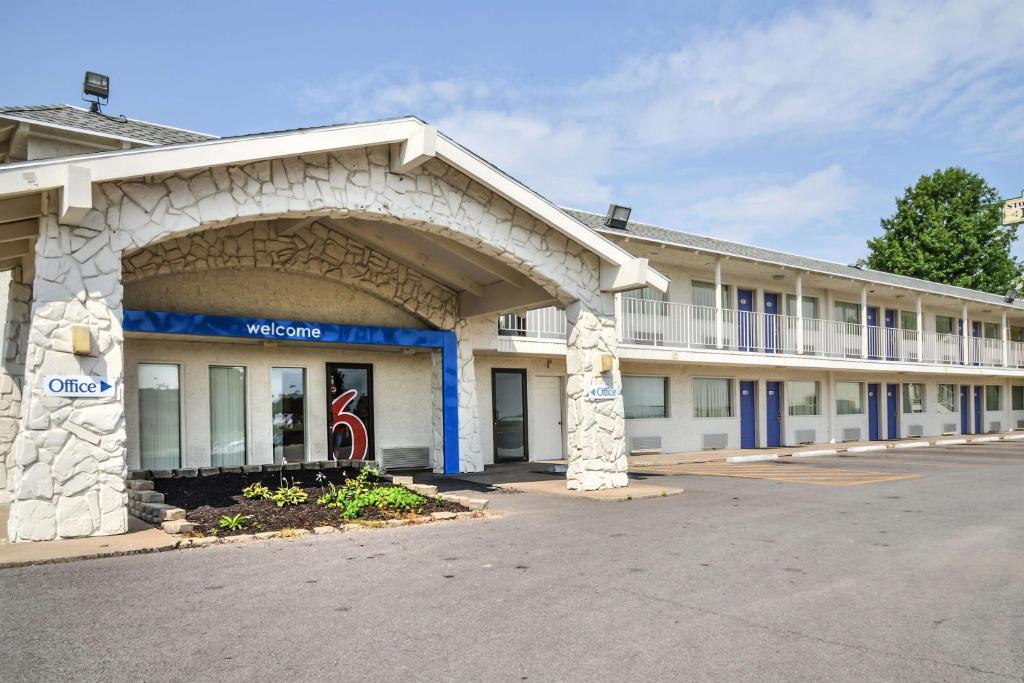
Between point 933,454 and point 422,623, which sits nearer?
point 422,623

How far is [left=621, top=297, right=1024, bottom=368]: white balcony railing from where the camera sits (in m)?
20.2

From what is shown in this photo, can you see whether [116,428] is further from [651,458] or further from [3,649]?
[651,458]

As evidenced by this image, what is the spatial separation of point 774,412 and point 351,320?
1519 centimetres

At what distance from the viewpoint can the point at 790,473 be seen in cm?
1638

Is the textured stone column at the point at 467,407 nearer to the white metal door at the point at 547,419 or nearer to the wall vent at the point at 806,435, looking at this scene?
the white metal door at the point at 547,419

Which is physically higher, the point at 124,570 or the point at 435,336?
the point at 435,336

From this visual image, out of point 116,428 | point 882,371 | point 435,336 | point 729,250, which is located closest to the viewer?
point 116,428

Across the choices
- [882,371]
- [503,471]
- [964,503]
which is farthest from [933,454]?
[503,471]

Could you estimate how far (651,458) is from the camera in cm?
1991

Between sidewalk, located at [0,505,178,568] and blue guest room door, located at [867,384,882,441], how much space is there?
25.7m

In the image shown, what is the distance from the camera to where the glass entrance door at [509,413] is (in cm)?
1870

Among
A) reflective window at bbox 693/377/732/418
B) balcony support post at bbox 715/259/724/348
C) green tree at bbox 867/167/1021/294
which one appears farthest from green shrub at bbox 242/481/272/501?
green tree at bbox 867/167/1021/294

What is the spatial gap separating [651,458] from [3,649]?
16.6 m

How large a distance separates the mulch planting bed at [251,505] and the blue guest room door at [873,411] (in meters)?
22.0
